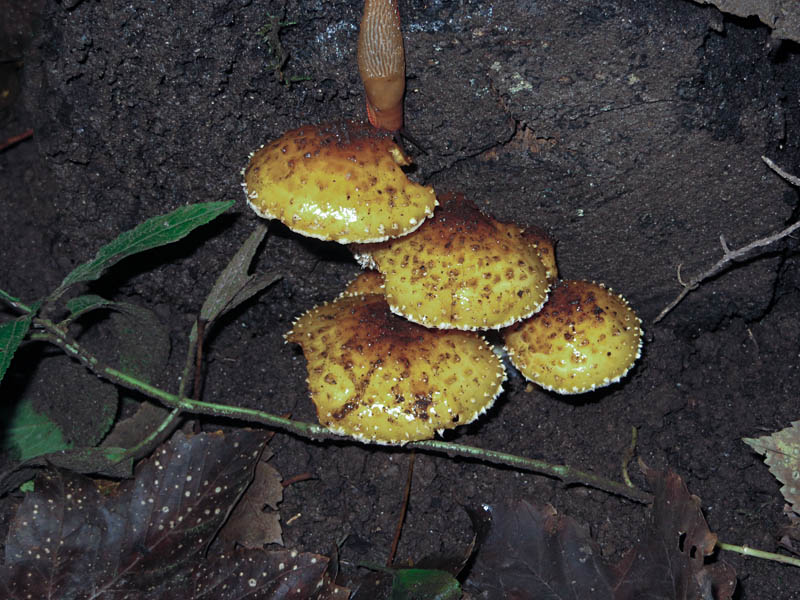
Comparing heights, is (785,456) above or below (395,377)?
below

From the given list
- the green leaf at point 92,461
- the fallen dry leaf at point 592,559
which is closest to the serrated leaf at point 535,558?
the fallen dry leaf at point 592,559

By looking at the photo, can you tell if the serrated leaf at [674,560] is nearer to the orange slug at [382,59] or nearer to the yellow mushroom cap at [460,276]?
the yellow mushroom cap at [460,276]

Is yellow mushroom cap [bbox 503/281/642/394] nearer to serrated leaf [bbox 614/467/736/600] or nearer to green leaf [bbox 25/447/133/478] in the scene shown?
serrated leaf [bbox 614/467/736/600]

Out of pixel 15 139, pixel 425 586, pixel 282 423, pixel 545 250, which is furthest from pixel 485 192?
pixel 15 139

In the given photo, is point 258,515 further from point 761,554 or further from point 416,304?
point 761,554

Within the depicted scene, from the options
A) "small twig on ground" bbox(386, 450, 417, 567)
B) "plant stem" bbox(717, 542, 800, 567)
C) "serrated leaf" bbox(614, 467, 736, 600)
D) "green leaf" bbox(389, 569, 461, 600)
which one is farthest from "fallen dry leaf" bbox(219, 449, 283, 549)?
"plant stem" bbox(717, 542, 800, 567)

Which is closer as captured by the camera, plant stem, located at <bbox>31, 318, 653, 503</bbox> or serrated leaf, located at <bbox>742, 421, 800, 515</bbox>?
plant stem, located at <bbox>31, 318, 653, 503</bbox>

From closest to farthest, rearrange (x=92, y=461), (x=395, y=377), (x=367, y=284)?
(x=395, y=377) → (x=92, y=461) → (x=367, y=284)
